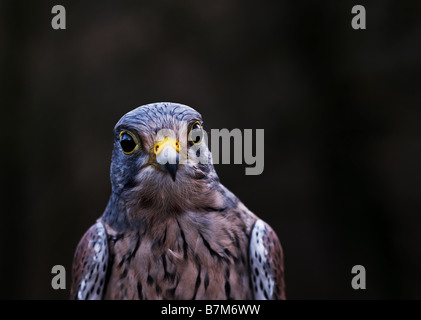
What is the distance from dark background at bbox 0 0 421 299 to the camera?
3537 mm

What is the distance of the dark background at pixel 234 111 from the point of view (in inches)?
139

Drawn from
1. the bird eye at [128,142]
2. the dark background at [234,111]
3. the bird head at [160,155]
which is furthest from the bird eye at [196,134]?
the dark background at [234,111]

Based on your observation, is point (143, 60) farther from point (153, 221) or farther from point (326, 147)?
point (153, 221)

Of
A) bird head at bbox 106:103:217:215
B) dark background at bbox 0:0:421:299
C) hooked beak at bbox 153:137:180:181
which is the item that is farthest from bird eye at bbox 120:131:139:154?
dark background at bbox 0:0:421:299

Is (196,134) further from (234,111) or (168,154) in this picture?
(234,111)

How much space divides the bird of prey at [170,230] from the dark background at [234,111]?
182 centimetres

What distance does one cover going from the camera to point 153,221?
1.61 m

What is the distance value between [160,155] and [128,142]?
0.18 meters

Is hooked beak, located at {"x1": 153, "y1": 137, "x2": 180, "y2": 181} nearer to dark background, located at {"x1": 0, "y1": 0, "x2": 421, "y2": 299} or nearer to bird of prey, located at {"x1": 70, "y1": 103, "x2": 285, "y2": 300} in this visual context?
bird of prey, located at {"x1": 70, "y1": 103, "x2": 285, "y2": 300}

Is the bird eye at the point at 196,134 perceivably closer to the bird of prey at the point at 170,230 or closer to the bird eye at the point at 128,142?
the bird of prey at the point at 170,230

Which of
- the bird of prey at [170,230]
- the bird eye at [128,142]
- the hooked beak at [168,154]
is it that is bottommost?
the bird of prey at [170,230]

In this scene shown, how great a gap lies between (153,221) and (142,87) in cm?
216

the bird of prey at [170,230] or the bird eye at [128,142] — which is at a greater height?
the bird eye at [128,142]

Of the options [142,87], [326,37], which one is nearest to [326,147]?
[326,37]
